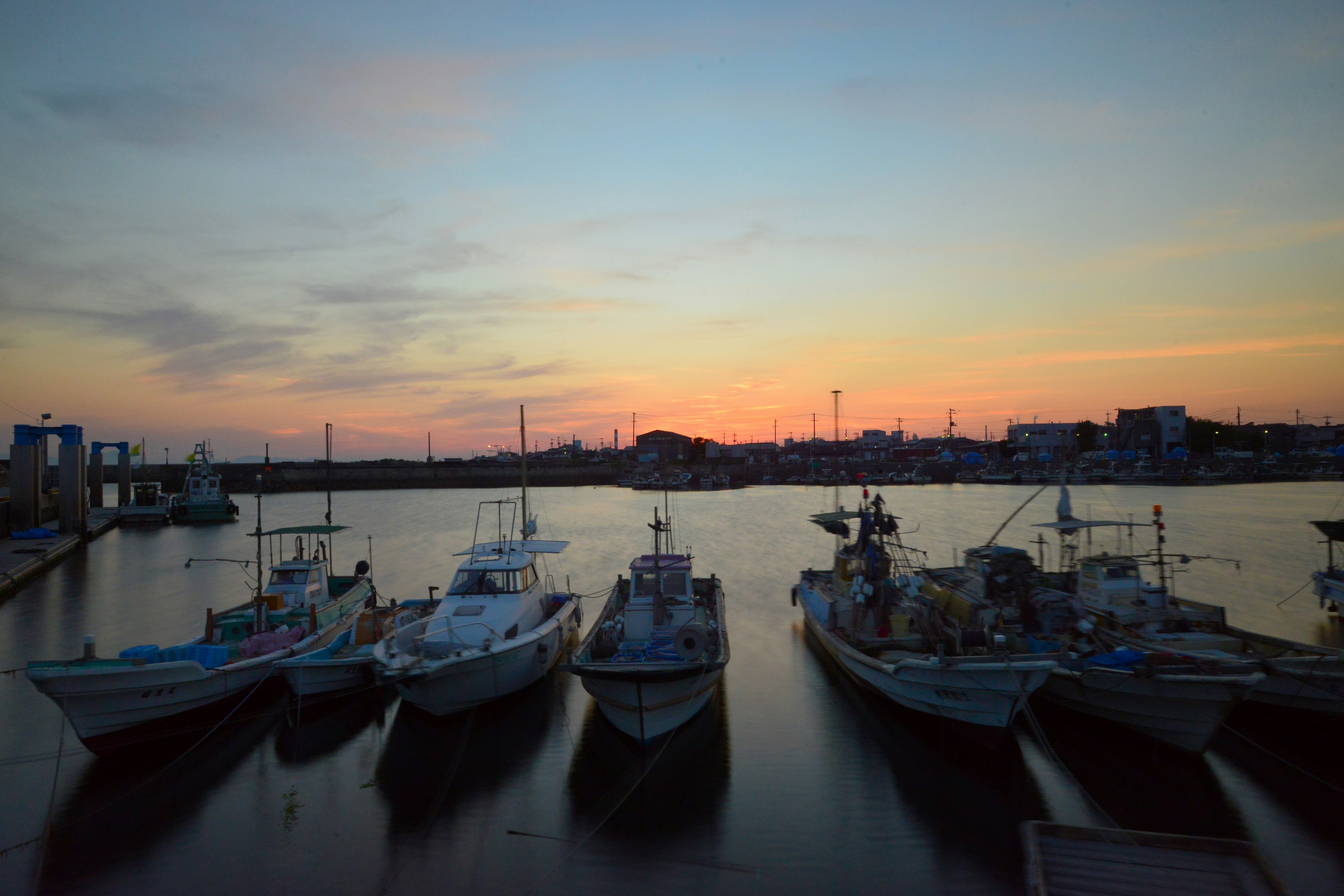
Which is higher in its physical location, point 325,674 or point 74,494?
point 74,494

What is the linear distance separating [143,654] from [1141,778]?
49.5 ft

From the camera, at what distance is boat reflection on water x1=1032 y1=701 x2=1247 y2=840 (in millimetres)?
9219

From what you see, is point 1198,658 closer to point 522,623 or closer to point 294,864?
point 522,623

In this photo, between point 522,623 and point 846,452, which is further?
point 846,452

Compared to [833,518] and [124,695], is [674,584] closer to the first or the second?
[833,518]

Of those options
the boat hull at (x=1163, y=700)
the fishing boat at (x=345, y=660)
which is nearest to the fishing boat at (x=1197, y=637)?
the boat hull at (x=1163, y=700)

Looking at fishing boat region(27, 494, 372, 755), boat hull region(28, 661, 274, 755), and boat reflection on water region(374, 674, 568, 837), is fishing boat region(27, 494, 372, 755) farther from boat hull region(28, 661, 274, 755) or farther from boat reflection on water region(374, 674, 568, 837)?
boat reflection on water region(374, 674, 568, 837)

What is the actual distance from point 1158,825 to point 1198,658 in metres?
2.63

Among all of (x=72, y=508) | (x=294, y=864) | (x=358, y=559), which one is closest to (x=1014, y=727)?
(x=294, y=864)

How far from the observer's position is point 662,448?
152 m

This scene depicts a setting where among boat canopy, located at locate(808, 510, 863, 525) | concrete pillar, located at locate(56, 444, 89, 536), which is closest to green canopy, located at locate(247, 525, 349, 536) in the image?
boat canopy, located at locate(808, 510, 863, 525)

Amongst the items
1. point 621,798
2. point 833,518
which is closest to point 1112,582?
point 833,518

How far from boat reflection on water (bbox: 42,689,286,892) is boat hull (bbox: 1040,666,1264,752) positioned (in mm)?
12997

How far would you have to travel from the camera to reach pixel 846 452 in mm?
146750
